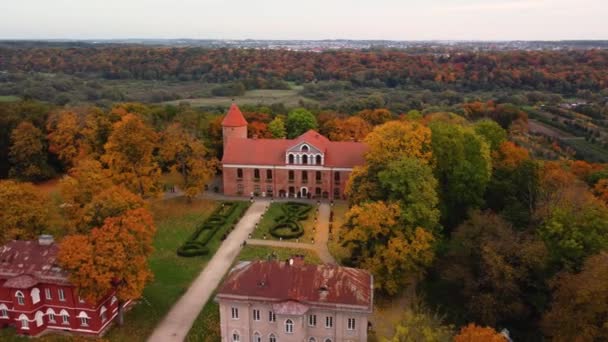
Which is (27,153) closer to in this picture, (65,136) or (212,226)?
(65,136)

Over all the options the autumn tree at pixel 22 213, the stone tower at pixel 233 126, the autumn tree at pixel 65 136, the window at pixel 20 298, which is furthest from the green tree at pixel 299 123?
the window at pixel 20 298

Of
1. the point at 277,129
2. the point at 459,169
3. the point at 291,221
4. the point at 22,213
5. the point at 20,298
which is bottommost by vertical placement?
the point at 291,221

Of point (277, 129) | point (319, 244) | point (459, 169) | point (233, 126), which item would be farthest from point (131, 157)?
point (459, 169)

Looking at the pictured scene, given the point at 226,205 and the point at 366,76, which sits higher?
the point at 366,76

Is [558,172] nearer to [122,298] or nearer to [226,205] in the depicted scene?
[226,205]

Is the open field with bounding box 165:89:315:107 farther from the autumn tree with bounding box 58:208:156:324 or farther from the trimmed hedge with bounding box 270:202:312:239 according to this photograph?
the autumn tree with bounding box 58:208:156:324

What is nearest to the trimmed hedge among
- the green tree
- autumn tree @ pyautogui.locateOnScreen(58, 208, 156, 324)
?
autumn tree @ pyautogui.locateOnScreen(58, 208, 156, 324)

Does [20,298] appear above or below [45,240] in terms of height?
below

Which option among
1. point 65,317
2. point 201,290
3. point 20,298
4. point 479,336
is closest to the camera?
point 479,336

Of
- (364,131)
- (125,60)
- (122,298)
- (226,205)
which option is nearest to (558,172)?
(364,131)
